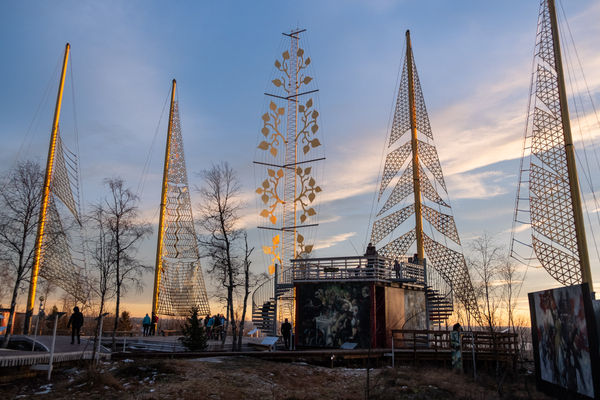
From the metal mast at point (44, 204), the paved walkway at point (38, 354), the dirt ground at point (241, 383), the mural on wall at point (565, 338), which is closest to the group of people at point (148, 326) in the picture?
the metal mast at point (44, 204)

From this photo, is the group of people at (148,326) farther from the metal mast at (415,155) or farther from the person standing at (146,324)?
the metal mast at (415,155)

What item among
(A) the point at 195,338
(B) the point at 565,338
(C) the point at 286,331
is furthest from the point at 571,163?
(A) the point at 195,338

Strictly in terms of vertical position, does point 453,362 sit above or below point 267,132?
below

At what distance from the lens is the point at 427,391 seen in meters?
14.6

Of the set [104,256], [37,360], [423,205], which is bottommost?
[37,360]

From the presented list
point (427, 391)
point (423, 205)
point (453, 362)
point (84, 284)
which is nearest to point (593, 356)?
point (427, 391)

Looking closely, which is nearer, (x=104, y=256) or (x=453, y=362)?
(x=453, y=362)

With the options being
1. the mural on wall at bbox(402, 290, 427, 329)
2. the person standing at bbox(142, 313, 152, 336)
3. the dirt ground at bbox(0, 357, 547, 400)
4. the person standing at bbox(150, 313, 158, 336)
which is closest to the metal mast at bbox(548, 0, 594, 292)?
the dirt ground at bbox(0, 357, 547, 400)

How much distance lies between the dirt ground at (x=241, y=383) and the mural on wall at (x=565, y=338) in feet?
3.63

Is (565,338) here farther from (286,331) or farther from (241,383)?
(286,331)

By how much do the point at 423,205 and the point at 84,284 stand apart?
20750 mm

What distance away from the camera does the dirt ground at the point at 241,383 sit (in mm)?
12352

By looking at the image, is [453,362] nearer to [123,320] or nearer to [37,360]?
[37,360]

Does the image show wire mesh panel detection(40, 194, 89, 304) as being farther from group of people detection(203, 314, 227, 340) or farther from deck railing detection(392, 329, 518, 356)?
deck railing detection(392, 329, 518, 356)
